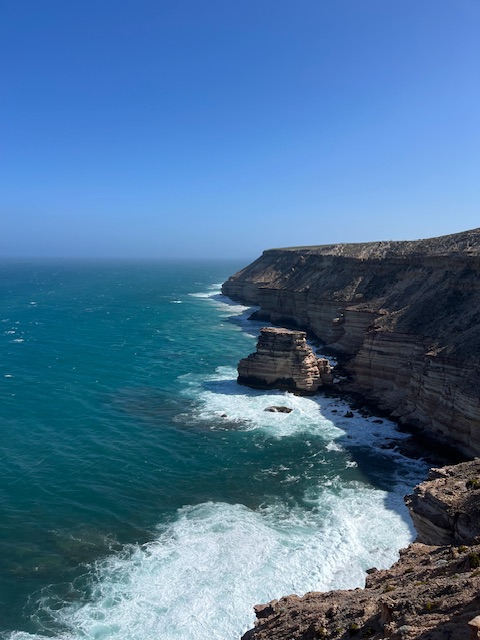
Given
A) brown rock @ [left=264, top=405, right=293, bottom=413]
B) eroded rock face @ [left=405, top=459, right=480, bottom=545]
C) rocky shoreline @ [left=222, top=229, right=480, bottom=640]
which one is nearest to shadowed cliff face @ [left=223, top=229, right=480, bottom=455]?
rocky shoreline @ [left=222, top=229, right=480, bottom=640]

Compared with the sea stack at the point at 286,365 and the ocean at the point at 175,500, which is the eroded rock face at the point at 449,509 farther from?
the sea stack at the point at 286,365

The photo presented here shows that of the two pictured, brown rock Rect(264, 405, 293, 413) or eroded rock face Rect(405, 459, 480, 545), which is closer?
eroded rock face Rect(405, 459, 480, 545)

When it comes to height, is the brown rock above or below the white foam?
above

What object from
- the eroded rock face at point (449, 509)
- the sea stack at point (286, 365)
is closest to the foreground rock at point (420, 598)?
the eroded rock face at point (449, 509)

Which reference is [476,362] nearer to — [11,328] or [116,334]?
[116,334]

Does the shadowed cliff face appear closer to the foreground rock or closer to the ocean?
the ocean

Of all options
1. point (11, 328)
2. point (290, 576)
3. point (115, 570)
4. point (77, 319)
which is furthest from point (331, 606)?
point (77, 319)
